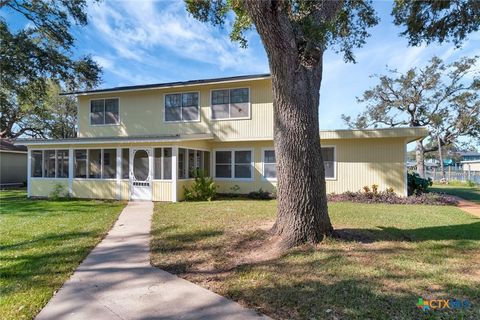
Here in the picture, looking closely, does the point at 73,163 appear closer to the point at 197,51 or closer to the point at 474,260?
the point at 197,51

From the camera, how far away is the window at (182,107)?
1595cm

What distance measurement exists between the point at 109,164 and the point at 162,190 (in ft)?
10.5

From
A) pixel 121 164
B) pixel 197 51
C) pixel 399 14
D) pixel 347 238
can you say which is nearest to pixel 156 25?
pixel 197 51

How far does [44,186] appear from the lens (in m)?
15.2

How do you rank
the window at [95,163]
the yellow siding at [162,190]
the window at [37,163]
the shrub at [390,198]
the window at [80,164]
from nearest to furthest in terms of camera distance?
the shrub at [390,198], the yellow siding at [162,190], the window at [95,163], the window at [80,164], the window at [37,163]

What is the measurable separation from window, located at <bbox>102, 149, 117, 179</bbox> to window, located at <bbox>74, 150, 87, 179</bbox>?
1.02 m

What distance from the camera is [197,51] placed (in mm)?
14656

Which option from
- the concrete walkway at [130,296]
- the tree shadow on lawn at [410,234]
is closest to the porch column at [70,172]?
the concrete walkway at [130,296]

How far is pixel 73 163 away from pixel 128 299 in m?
12.8

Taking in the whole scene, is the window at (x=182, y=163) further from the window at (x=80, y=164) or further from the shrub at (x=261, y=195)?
the window at (x=80, y=164)

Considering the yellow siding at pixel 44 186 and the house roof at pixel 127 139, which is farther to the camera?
the yellow siding at pixel 44 186

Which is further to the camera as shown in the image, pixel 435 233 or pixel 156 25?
pixel 156 25

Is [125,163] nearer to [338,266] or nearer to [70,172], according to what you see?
[70,172]

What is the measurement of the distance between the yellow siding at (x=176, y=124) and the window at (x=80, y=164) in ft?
8.29
